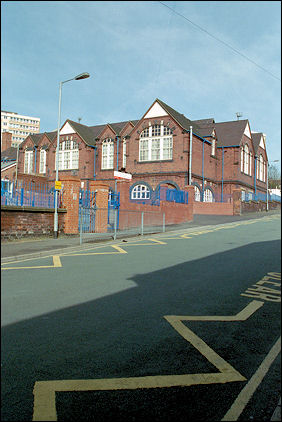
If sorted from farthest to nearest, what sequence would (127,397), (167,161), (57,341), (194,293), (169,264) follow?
(169,264) → (194,293) → (167,161) → (57,341) → (127,397)

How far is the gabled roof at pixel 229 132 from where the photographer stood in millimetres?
3684

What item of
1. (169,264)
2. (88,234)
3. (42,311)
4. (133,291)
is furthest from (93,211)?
(42,311)

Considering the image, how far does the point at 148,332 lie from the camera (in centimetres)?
407

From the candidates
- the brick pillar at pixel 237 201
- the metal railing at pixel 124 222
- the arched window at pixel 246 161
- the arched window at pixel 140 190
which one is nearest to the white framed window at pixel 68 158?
the brick pillar at pixel 237 201

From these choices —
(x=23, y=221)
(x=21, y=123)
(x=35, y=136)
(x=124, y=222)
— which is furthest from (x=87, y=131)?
(x=124, y=222)

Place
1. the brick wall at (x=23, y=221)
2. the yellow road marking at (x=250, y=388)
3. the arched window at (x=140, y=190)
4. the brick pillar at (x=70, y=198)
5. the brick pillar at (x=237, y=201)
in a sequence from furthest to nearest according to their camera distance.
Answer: the arched window at (x=140, y=190)
the brick pillar at (x=70, y=198)
the brick pillar at (x=237, y=201)
the yellow road marking at (x=250, y=388)
the brick wall at (x=23, y=221)

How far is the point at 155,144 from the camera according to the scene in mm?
3658

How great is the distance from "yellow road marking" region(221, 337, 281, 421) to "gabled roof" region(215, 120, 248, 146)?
2.33 m

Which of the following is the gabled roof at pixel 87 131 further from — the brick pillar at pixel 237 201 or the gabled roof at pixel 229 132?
the brick pillar at pixel 237 201

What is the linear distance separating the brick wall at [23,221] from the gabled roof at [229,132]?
2.02 metres

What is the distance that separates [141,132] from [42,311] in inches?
84.2

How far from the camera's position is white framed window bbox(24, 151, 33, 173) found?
144 inches

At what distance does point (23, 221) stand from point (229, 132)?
10.9 ft

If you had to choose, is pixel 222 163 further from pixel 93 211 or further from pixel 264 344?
pixel 93 211
